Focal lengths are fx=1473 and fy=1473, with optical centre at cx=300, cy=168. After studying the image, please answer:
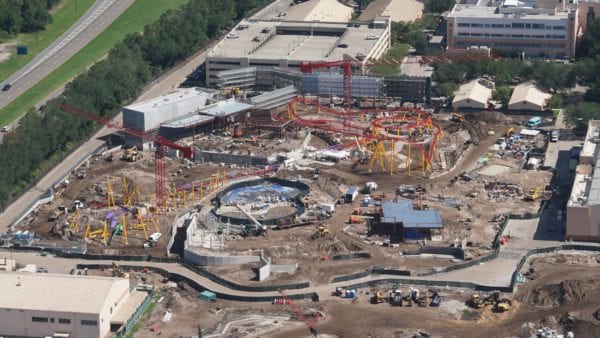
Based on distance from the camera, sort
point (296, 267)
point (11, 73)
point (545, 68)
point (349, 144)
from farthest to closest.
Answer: point (11, 73), point (545, 68), point (349, 144), point (296, 267)

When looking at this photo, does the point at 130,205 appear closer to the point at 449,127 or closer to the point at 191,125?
the point at 191,125

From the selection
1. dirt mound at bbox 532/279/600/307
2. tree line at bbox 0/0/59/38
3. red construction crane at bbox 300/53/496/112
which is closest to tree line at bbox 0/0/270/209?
tree line at bbox 0/0/59/38

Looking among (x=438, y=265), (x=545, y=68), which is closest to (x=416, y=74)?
(x=545, y=68)

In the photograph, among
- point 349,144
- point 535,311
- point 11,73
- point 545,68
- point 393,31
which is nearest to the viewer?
point 535,311

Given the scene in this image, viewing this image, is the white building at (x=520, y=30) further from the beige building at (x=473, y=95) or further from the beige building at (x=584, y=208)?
the beige building at (x=584, y=208)

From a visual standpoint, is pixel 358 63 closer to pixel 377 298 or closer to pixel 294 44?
pixel 294 44

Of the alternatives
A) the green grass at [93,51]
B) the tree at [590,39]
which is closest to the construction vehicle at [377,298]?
the green grass at [93,51]
